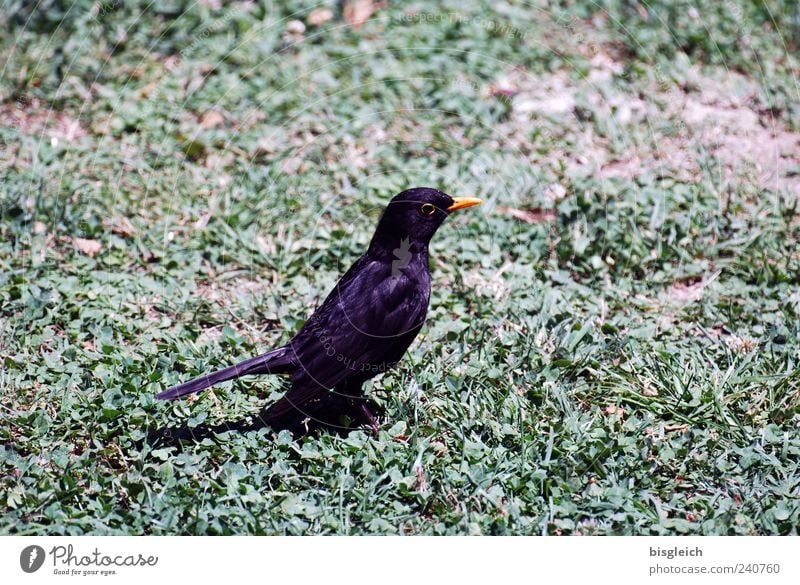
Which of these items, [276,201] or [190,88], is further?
[190,88]

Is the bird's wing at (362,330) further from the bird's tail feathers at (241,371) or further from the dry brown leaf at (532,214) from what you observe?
the dry brown leaf at (532,214)

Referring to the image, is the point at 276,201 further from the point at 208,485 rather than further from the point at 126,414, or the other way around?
the point at 208,485

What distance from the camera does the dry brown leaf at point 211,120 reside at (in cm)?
712

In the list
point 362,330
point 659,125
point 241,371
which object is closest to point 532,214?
point 659,125

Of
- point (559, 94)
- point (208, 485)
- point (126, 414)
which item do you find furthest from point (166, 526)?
point (559, 94)

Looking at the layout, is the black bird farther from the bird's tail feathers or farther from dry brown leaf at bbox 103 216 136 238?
dry brown leaf at bbox 103 216 136 238

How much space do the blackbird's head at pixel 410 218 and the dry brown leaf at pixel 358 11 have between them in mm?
3706

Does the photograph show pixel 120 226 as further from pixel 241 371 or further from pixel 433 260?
pixel 241 371

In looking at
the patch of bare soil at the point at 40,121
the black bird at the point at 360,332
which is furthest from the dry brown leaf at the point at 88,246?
the black bird at the point at 360,332

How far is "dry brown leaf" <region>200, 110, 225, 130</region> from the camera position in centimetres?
712

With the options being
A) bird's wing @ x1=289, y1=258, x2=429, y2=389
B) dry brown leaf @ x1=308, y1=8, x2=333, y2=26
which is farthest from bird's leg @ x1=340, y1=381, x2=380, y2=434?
dry brown leaf @ x1=308, y1=8, x2=333, y2=26

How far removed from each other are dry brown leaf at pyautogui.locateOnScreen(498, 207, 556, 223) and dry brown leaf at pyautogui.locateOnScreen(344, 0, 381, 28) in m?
2.59

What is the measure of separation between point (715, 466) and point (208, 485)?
2323 mm

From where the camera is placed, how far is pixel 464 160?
6.84m
